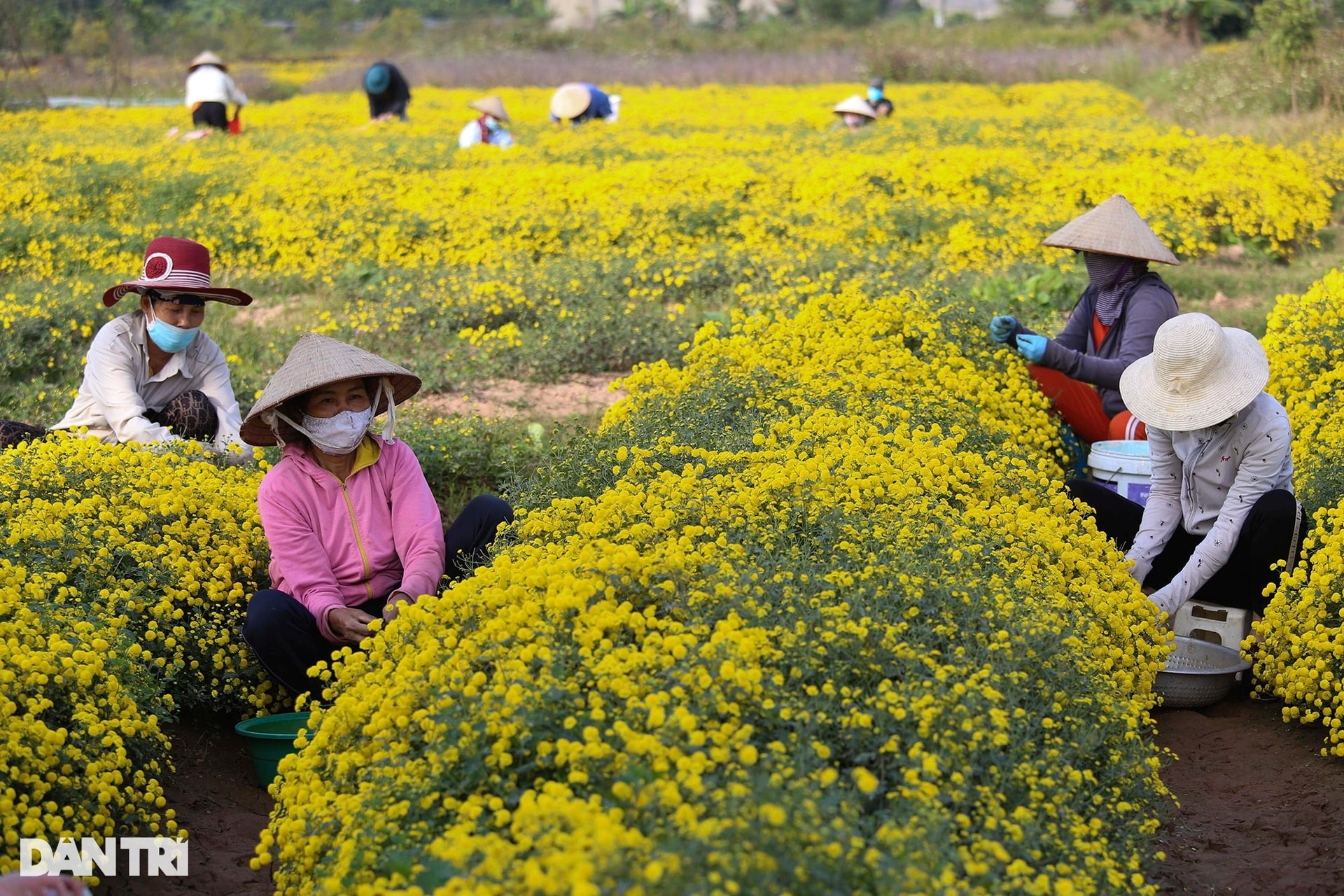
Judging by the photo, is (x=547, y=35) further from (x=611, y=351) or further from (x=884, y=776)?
(x=884, y=776)

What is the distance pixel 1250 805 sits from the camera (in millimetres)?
3787

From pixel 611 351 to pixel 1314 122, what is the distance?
29.0 feet

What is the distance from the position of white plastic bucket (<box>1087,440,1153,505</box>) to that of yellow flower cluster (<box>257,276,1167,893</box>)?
0.89 m

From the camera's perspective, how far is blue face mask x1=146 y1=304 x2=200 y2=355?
548cm

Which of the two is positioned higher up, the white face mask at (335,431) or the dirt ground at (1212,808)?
the white face mask at (335,431)

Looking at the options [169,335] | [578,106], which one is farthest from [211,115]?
[169,335]

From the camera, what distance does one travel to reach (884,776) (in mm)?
2861

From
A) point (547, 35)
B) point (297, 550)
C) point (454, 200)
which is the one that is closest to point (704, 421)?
point (297, 550)

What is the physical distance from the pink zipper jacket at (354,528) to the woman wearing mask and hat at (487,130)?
10778 millimetres

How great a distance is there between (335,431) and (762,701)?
1.95 m

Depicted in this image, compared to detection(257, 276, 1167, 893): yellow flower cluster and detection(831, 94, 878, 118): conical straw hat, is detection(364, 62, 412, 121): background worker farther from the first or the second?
detection(257, 276, 1167, 893): yellow flower cluster

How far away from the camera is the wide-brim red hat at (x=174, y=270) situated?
539 centimetres

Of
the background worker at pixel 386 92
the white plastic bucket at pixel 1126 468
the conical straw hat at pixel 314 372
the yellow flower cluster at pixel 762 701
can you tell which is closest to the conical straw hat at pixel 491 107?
the background worker at pixel 386 92

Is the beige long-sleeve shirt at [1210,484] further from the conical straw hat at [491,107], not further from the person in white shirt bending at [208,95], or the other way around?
the person in white shirt bending at [208,95]
